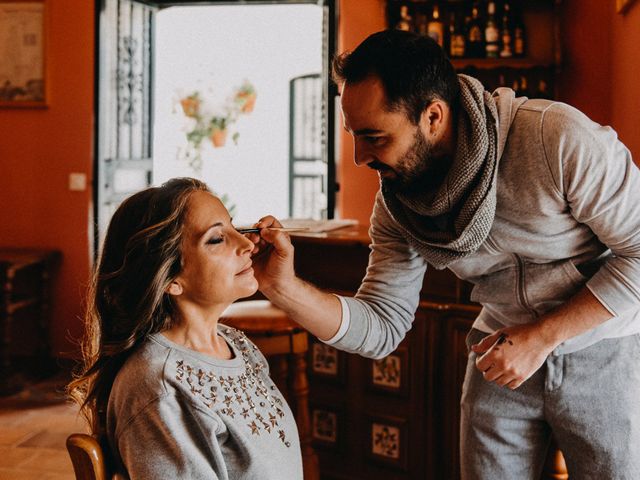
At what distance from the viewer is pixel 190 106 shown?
7129 mm

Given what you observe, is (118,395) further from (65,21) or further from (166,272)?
(65,21)

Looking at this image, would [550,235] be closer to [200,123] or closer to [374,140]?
[374,140]

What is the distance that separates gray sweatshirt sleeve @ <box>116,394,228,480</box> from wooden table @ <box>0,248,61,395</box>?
3.64 metres

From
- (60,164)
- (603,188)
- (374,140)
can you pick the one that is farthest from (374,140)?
(60,164)

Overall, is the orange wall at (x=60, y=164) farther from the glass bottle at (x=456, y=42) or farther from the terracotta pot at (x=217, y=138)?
the terracotta pot at (x=217, y=138)

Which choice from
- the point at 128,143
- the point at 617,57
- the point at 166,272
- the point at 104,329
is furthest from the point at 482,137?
the point at 128,143

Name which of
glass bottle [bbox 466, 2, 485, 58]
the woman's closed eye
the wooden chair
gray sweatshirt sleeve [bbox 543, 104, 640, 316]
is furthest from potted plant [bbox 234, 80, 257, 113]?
the wooden chair

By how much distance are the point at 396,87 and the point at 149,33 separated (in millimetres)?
4286

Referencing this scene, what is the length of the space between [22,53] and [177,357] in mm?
4470

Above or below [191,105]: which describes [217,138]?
below

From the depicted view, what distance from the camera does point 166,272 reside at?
1461mm

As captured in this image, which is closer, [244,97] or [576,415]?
[576,415]

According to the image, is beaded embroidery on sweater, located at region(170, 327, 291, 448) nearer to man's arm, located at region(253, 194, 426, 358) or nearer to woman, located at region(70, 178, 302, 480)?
woman, located at region(70, 178, 302, 480)

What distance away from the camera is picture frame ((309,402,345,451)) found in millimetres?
3088
